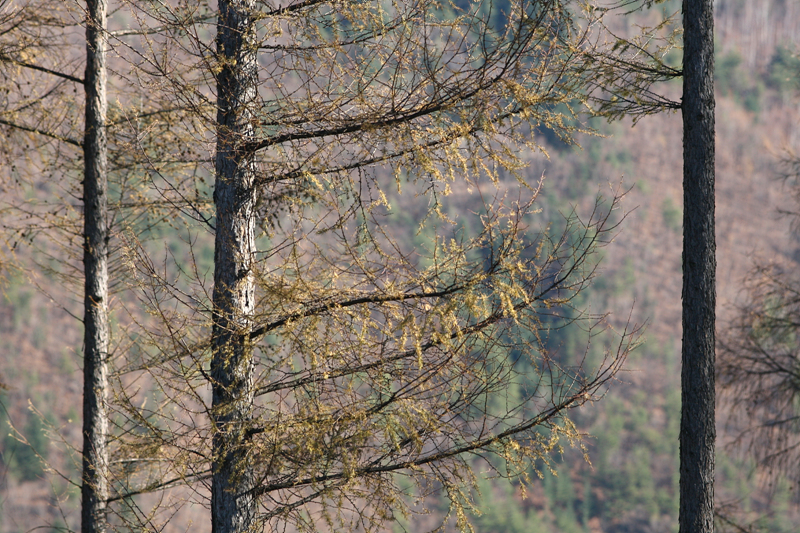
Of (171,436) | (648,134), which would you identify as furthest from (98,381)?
(648,134)

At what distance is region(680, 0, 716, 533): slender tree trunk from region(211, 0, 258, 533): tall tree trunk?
3.03m

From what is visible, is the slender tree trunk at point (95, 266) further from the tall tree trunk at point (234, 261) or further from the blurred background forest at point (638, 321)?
the blurred background forest at point (638, 321)

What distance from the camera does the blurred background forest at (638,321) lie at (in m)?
28.3

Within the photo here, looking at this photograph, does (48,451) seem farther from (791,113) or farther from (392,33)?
(791,113)

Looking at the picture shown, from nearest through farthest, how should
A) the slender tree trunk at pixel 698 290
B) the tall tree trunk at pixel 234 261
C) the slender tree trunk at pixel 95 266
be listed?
1. the tall tree trunk at pixel 234 261
2. the slender tree trunk at pixel 698 290
3. the slender tree trunk at pixel 95 266

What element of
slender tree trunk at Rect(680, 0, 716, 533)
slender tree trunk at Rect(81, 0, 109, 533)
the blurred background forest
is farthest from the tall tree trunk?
the blurred background forest

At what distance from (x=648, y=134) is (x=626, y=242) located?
10.7 meters

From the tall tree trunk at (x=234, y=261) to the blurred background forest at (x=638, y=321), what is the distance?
58.1 ft

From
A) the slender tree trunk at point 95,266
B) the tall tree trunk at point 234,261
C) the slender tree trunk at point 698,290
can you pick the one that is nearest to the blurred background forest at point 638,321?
the slender tree trunk at point 95,266

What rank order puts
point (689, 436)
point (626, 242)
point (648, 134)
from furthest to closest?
1. point (648, 134)
2. point (626, 242)
3. point (689, 436)

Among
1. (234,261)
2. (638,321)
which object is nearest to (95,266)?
(234,261)

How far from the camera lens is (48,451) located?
27797 mm

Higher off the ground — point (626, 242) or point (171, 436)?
point (626, 242)

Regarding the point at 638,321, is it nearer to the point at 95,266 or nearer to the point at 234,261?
the point at 95,266
